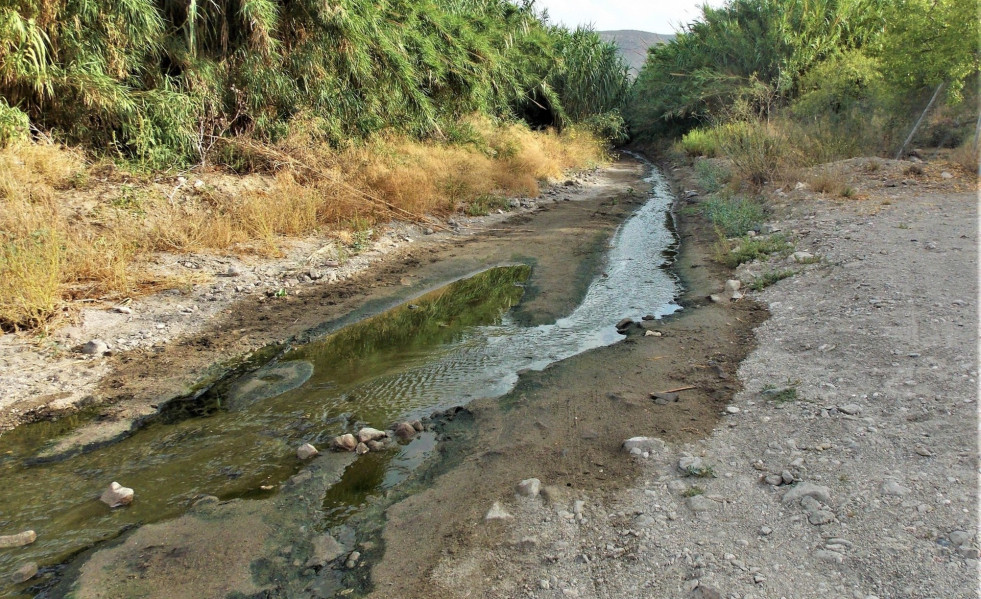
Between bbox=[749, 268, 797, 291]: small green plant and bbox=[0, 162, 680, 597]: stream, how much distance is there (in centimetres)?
88

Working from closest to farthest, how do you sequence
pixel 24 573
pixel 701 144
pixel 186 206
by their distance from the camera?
pixel 24 573, pixel 186 206, pixel 701 144

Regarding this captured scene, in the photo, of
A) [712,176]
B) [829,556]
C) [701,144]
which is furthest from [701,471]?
A: [701,144]

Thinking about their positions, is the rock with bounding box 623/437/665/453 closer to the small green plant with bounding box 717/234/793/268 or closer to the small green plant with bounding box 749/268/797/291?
the small green plant with bounding box 749/268/797/291

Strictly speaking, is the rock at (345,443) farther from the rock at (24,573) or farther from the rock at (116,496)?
the rock at (24,573)

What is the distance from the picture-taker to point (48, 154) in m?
7.29

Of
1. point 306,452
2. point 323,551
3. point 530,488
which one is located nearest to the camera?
point 323,551

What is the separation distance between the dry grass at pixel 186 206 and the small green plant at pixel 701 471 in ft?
17.0

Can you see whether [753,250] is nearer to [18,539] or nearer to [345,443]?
[345,443]

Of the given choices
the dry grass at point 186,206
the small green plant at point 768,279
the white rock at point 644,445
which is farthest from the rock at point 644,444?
the dry grass at point 186,206

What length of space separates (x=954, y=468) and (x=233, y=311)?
5722 mm

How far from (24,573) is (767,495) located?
11.2 feet

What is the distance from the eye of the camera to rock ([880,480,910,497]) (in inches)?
107

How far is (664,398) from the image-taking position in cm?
406

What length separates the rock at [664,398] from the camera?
401 cm
